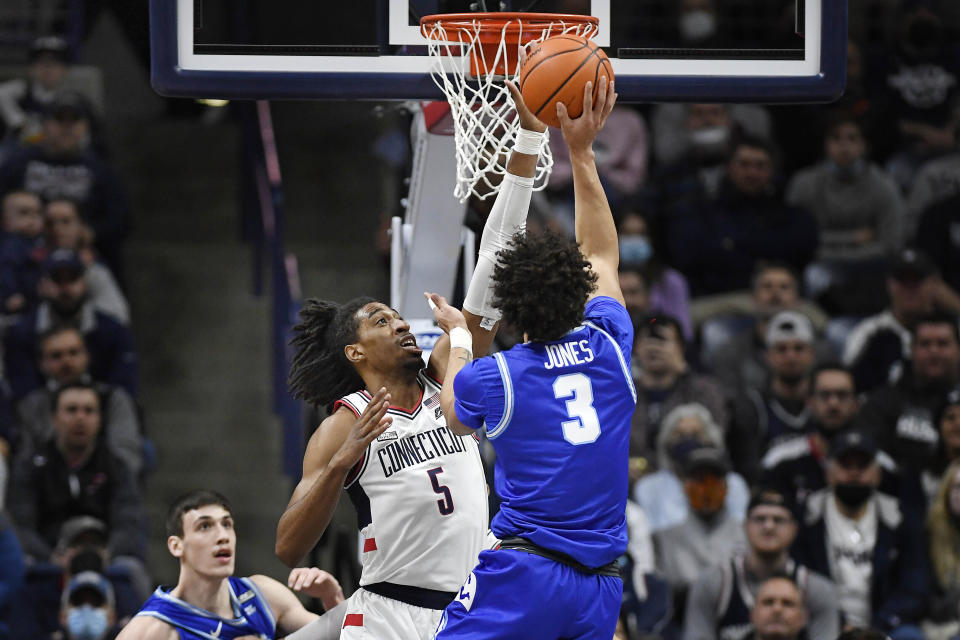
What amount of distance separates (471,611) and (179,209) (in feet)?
25.4

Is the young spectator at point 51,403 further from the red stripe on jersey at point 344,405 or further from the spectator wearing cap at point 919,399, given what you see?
the spectator wearing cap at point 919,399

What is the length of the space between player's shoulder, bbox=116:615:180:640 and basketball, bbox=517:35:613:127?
247 cm

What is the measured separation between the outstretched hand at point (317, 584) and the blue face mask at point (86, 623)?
8.11 ft

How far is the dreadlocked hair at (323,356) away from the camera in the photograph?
18.1ft

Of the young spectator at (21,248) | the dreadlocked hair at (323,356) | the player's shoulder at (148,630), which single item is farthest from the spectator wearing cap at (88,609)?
the dreadlocked hair at (323,356)

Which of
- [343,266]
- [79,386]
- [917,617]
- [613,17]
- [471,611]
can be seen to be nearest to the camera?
[471,611]

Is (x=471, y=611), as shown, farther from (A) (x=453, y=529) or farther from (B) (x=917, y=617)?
(B) (x=917, y=617)

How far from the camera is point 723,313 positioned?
32.9 ft

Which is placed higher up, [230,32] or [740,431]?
[230,32]

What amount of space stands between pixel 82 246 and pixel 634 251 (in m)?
3.51

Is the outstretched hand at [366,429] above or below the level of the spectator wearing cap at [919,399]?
above

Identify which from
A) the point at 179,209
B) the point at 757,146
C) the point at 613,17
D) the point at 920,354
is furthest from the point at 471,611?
the point at 179,209

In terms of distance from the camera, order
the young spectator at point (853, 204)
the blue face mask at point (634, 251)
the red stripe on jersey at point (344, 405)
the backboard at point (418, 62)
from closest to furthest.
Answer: the red stripe on jersey at point (344, 405) → the backboard at point (418, 62) → the blue face mask at point (634, 251) → the young spectator at point (853, 204)

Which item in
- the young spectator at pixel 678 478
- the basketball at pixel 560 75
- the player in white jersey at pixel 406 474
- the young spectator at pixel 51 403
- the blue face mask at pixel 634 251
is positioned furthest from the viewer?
the blue face mask at pixel 634 251
